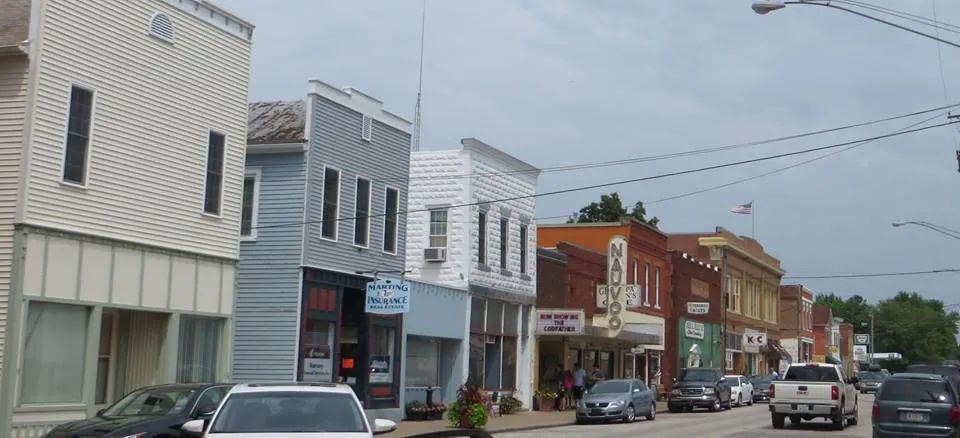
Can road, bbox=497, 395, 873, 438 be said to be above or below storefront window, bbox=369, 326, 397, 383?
below

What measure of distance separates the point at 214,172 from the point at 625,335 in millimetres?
23742

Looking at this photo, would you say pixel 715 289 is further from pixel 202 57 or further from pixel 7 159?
pixel 7 159

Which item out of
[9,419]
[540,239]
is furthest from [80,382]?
[540,239]

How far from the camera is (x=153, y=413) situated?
1655 cm

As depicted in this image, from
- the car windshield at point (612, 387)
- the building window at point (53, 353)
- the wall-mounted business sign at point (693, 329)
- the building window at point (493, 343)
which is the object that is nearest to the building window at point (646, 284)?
the wall-mounted business sign at point (693, 329)

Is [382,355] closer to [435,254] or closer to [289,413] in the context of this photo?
[435,254]

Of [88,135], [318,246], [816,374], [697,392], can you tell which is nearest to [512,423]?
[318,246]

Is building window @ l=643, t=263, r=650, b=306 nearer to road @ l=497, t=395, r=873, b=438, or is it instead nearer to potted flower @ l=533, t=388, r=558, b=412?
potted flower @ l=533, t=388, r=558, b=412

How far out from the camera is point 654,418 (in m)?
37.2

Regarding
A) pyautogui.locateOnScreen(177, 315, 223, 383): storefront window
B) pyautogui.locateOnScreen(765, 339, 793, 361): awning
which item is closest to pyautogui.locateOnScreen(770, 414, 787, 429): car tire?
pyautogui.locateOnScreen(177, 315, 223, 383): storefront window

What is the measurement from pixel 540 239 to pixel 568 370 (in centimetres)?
1150

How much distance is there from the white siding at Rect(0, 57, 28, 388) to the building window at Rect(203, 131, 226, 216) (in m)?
5.05

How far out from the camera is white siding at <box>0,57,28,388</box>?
1916 cm

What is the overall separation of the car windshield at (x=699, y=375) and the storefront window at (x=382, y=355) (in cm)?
1665
